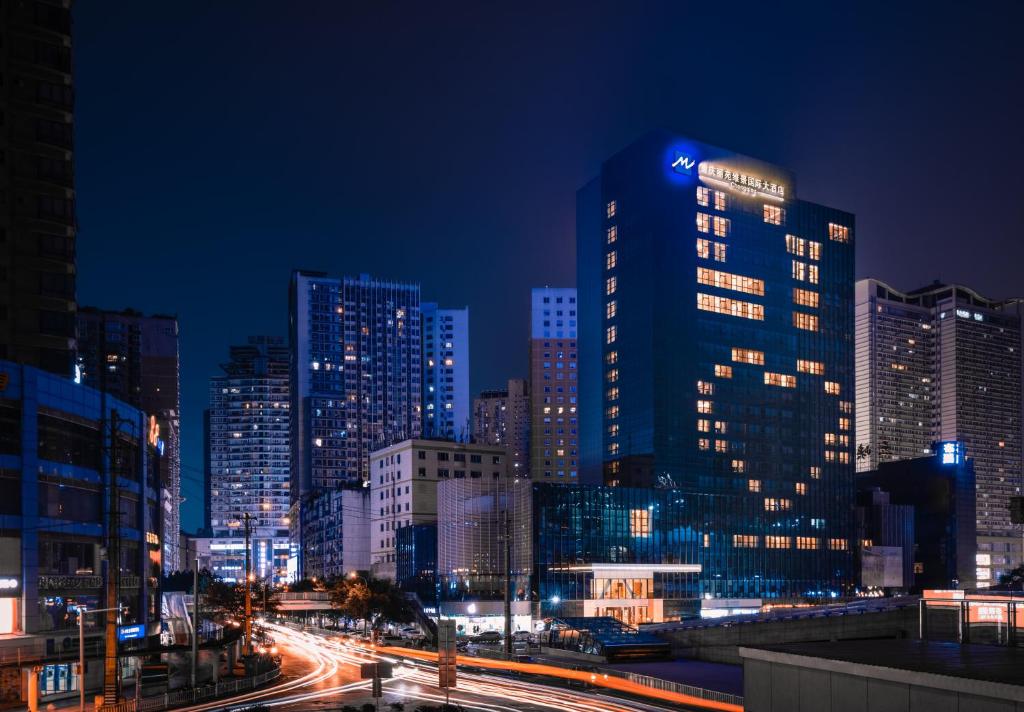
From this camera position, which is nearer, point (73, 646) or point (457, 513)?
point (73, 646)

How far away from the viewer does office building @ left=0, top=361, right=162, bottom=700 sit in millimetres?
66438

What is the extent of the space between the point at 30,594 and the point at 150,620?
23249mm

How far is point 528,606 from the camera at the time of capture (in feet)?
446

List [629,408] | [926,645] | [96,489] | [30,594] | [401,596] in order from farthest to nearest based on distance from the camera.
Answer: [629,408], [401,596], [96,489], [30,594], [926,645]

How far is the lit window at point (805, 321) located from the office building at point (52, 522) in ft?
424

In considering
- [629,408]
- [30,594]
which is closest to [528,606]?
[629,408]

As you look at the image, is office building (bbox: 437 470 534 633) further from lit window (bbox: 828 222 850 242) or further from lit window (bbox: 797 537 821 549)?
lit window (bbox: 828 222 850 242)

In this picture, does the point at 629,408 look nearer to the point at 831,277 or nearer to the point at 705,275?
the point at 705,275

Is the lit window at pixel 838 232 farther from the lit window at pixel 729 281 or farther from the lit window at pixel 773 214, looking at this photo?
the lit window at pixel 729 281

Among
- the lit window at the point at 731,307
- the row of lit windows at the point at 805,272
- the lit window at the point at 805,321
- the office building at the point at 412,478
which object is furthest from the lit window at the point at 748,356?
the office building at the point at 412,478

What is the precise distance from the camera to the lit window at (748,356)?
171500mm

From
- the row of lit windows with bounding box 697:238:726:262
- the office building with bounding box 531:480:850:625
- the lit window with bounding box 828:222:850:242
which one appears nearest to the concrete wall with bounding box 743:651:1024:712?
the office building with bounding box 531:480:850:625

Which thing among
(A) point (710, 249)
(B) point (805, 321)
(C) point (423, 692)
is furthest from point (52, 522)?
(B) point (805, 321)

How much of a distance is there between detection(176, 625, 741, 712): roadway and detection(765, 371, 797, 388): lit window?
4091 inches
